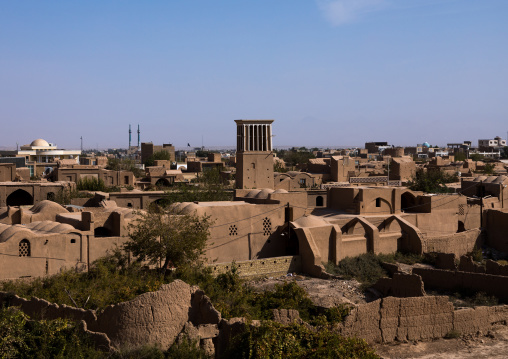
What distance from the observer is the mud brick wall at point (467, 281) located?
19.7 m

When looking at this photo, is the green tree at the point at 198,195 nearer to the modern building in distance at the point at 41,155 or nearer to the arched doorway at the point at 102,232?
the arched doorway at the point at 102,232

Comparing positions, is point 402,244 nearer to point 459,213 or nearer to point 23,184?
point 459,213

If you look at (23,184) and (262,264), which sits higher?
(23,184)

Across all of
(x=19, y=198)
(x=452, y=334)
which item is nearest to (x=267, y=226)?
(x=452, y=334)

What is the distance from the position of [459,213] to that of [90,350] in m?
21.7

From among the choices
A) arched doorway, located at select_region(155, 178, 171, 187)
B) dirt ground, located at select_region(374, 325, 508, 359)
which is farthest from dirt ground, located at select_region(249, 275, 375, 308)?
arched doorway, located at select_region(155, 178, 171, 187)

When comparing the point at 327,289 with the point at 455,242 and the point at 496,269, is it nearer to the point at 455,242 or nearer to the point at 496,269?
the point at 496,269


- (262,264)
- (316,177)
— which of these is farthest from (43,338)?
(316,177)

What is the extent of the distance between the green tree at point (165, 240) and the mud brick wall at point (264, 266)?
1.28 m

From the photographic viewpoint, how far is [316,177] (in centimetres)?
4662

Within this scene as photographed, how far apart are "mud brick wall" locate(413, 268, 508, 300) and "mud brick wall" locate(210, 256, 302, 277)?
14.3 feet

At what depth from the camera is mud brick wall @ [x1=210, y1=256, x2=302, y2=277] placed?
22016mm

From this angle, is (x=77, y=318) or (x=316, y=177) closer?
(x=77, y=318)

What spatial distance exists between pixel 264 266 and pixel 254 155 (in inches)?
664
